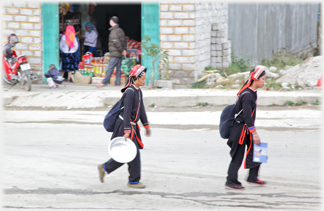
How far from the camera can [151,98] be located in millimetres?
11289

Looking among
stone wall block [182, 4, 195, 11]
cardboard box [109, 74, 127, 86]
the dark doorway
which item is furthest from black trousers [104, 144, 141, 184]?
the dark doorway

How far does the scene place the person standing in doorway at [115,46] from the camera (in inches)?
498

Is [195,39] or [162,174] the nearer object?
[162,174]

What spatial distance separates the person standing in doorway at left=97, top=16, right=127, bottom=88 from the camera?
12656 mm

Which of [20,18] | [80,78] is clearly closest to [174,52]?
[80,78]

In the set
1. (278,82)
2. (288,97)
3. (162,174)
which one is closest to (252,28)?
(278,82)

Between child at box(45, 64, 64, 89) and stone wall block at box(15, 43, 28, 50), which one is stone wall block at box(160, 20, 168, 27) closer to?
child at box(45, 64, 64, 89)

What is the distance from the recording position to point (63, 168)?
21.1 ft

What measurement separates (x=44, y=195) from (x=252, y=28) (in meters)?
13.9

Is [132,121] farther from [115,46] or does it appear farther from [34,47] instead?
[34,47]

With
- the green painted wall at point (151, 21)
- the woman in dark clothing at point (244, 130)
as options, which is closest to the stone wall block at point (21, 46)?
the green painted wall at point (151, 21)

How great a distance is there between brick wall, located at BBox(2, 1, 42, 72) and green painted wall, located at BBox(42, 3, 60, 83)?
0.50ft

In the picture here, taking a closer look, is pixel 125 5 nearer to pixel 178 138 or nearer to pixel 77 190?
pixel 178 138

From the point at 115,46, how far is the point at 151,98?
2399 millimetres
